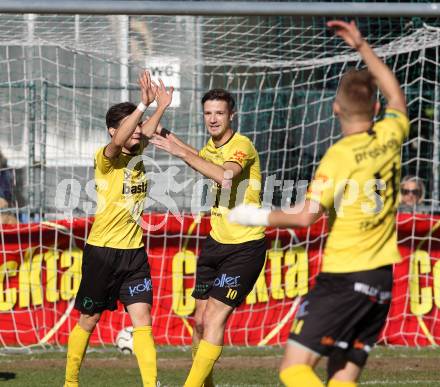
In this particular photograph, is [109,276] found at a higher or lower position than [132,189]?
lower

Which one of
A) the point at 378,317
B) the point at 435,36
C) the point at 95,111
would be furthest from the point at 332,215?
the point at 95,111

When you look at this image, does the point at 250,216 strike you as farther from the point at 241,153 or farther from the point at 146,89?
the point at 241,153

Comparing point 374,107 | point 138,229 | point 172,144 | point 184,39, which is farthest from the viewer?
point 184,39

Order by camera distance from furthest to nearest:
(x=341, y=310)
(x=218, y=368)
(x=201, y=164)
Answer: (x=218, y=368), (x=201, y=164), (x=341, y=310)

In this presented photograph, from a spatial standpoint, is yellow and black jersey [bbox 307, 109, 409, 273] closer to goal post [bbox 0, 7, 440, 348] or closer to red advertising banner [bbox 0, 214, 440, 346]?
goal post [bbox 0, 7, 440, 348]

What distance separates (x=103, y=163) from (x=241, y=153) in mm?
1081

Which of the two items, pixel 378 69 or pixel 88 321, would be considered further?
pixel 88 321

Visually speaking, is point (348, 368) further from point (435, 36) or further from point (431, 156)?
point (431, 156)

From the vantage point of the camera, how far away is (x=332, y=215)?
5355mm

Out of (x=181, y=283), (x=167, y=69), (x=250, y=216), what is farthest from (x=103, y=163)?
(x=167, y=69)

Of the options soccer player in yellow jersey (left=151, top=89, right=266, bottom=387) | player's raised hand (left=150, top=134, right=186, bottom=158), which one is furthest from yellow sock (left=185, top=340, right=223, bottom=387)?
player's raised hand (left=150, top=134, right=186, bottom=158)

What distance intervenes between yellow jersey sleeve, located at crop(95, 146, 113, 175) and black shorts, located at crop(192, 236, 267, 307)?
983mm

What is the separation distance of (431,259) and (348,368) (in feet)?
20.4

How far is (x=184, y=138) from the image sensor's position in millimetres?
12938
